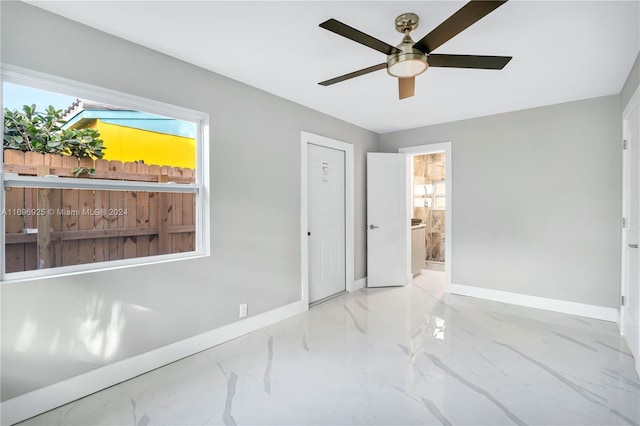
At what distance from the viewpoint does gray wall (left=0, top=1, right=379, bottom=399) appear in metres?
1.86

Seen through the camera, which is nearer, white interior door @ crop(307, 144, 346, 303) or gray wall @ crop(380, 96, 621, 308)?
gray wall @ crop(380, 96, 621, 308)

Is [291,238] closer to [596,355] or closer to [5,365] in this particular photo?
[5,365]

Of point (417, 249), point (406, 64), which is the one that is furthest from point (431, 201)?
point (406, 64)

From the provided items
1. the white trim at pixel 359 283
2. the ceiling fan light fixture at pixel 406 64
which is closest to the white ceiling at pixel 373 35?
the ceiling fan light fixture at pixel 406 64

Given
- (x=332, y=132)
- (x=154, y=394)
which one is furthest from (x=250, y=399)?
(x=332, y=132)

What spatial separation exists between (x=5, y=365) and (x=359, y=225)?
3.78 meters

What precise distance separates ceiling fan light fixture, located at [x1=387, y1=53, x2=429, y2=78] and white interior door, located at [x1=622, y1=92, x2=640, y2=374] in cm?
197

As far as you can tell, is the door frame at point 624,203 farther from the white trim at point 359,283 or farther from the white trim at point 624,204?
the white trim at point 359,283

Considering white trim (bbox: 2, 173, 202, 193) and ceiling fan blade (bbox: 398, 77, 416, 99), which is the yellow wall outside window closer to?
white trim (bbox: 2, 173, 202, 193)

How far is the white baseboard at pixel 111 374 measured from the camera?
1.81 metres

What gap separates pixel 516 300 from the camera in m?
3.91

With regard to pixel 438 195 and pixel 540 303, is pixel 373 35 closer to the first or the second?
pixel 540 303

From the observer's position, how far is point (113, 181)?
2258 mm

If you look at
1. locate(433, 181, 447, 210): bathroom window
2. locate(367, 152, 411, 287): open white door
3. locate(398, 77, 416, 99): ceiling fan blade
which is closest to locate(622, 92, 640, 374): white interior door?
locate(398, 77, 416, 99): ceiling fan blade
